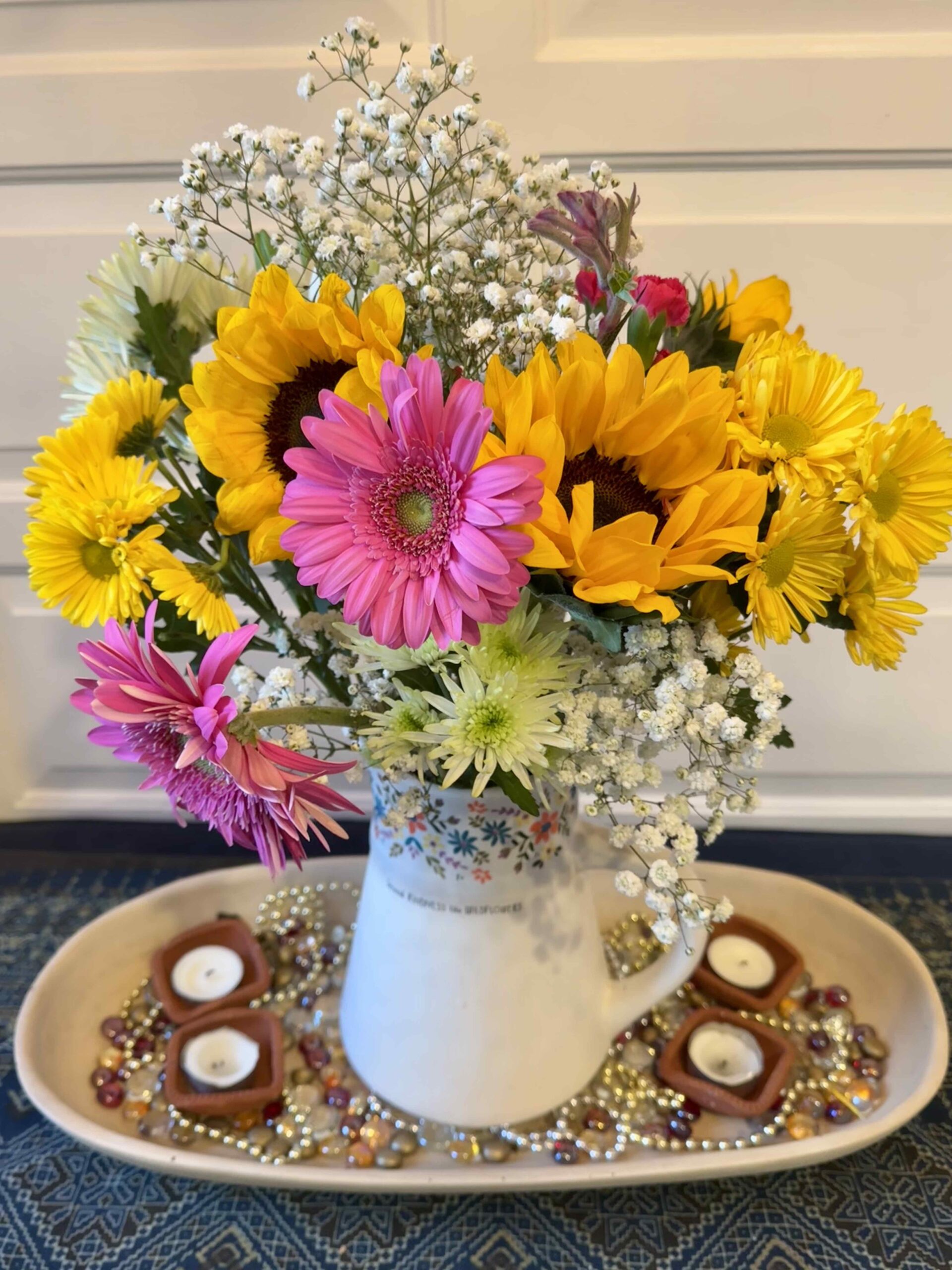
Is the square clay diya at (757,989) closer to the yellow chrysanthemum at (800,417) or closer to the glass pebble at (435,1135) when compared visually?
the glass pebble at (435,1135)

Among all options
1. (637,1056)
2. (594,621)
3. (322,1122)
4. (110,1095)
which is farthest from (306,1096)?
(594,621)

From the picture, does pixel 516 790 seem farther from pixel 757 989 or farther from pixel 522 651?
pixel 757 989

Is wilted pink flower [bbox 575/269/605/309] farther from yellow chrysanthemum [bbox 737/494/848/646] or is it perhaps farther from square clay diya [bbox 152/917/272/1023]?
square clay diya [bbox 152/917/272/1023]

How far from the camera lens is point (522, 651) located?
39 cm

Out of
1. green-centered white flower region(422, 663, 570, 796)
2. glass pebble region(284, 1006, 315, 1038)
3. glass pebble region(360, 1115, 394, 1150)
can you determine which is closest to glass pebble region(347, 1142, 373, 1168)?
glass pebble region(360, 1115, 394, 1150)

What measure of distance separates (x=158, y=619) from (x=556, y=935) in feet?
1.00

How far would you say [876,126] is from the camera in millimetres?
779

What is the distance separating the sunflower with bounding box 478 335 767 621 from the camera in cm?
34

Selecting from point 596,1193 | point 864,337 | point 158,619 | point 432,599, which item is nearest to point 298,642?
point 158,619

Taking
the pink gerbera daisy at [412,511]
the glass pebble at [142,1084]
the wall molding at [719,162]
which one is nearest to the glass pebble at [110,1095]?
the glass pebble at [142,1084]

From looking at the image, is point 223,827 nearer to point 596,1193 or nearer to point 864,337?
point 596,1193

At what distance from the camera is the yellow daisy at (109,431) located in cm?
43

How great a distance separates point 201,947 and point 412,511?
53 centimetres

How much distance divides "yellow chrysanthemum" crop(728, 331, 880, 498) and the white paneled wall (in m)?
0.51
